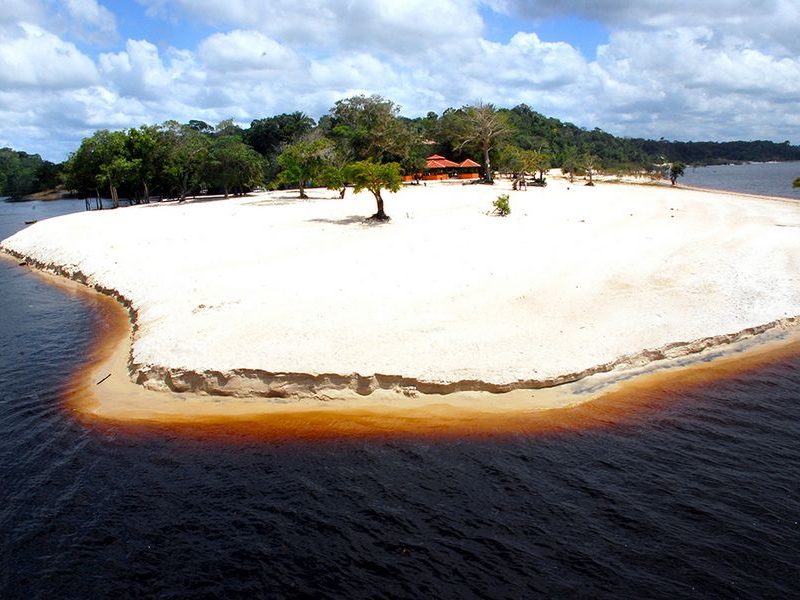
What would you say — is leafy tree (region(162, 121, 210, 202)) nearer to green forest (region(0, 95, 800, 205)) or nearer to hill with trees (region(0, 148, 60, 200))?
green forest (region(0, 95, 800, 205))

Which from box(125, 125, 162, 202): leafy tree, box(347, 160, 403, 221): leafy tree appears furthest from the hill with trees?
box(347, 160, 403, 221): leafy tree

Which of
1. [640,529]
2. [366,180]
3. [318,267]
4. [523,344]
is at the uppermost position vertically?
[366,180]

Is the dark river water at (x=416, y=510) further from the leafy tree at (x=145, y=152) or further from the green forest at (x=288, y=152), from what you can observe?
the leafy tree at (x=145, y=152)

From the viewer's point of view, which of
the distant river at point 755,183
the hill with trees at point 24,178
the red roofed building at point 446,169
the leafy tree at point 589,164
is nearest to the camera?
the leafy tree at point 589,164

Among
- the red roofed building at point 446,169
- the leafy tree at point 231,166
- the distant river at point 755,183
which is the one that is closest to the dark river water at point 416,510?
the leafy tree at point 231,166

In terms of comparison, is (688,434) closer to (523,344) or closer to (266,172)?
(523,344)

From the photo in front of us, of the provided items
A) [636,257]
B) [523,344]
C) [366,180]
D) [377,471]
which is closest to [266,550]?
[377,471]
